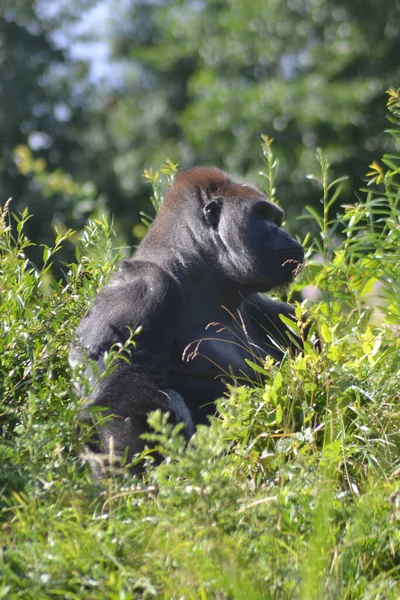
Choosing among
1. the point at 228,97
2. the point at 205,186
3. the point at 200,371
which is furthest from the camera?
the point at 228,97

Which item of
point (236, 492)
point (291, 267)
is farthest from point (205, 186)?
point (236, 492)

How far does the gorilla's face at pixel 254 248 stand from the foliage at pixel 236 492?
550 millimetres

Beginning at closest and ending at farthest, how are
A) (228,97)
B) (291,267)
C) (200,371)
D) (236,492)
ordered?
(236,492)
(200,371)
(291,267)
(228,97)

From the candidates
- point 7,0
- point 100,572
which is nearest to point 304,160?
point 7,0

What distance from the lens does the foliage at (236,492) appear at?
2.49 m

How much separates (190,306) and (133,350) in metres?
0.49

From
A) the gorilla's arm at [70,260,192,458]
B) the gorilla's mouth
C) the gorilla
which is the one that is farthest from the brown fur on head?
the gorilla's arm at [70,260,192,458]

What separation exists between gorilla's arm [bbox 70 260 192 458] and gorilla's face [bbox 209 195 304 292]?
384mm

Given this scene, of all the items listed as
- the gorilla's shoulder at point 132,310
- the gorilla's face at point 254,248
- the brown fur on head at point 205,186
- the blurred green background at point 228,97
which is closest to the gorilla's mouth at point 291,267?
the gorilla's face at point 254,248

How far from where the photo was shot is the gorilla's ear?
458 centimetres

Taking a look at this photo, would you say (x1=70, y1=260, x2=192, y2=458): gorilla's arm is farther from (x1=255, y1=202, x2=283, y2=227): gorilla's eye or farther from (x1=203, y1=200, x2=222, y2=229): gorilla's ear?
(x1=255, y1=202, x2=283, y2=227): gorilla's eye

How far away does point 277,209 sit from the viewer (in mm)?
4668

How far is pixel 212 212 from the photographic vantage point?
181 inches

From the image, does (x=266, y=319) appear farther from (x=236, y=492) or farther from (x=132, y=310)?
(x=236, y=492)
